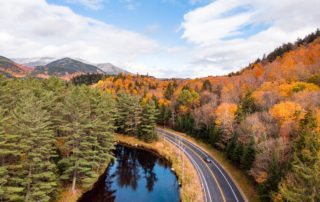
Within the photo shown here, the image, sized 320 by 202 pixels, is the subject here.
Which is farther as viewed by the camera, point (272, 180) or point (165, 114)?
point (165, 114)

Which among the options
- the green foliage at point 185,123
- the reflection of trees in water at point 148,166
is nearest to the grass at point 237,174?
the green foliage at point 185,123

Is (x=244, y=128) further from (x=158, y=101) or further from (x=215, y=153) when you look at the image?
(x=158, y=101)

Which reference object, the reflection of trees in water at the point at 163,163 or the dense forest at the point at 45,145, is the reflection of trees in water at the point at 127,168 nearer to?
the dense forest at the point at 45,145

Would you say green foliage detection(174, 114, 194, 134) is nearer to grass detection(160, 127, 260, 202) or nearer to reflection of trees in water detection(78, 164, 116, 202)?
grass detection(160, 127, 260, 202)

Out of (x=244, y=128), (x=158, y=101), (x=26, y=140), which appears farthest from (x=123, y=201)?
(x=158, y=101)

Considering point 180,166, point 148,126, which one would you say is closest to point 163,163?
point 180,166

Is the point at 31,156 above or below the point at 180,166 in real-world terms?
above

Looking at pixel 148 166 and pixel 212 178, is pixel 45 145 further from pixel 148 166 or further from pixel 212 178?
pixel 148 166
